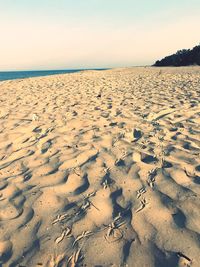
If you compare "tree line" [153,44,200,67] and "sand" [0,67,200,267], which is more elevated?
"sand" [0,67,200,267]

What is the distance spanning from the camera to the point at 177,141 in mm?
4691

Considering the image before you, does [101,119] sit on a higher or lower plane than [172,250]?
lower

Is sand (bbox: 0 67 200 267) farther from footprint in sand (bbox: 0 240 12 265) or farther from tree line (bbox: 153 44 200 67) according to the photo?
tree line (bbox: 153 44 200 67)

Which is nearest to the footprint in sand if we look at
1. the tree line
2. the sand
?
the sand

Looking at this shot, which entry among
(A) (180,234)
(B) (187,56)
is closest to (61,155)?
(A) (180,234)

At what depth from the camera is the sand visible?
8.14 ft

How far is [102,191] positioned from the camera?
3.36 m

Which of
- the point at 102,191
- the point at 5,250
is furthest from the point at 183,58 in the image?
the point at 5,250

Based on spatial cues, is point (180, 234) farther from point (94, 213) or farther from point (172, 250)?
point (94, 213)

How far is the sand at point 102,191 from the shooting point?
2480mm

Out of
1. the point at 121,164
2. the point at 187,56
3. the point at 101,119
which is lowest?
the point at 187,56

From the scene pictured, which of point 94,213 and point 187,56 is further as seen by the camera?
point 187,56

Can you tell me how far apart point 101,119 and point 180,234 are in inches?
157

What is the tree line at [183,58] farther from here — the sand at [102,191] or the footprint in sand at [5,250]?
the footprint in sand at [5,250]
